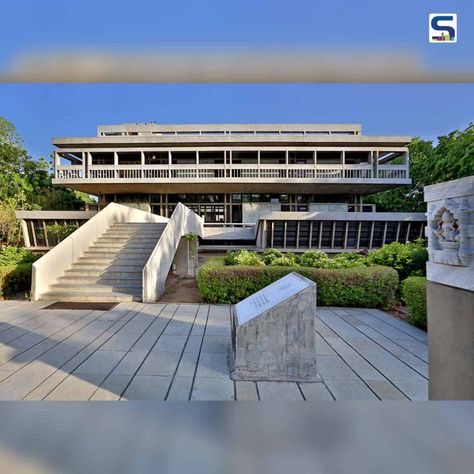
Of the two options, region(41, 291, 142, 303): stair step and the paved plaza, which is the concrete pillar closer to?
region(41, 291, 142, 303): stair step

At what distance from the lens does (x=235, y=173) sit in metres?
22.0

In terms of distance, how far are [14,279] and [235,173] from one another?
57.0 feet

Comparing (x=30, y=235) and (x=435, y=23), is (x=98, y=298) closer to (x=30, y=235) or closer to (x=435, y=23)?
(x=435, y=23)

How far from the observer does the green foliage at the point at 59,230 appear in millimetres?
12562

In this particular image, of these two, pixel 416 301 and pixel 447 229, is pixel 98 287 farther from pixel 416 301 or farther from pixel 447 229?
pixel 416 301

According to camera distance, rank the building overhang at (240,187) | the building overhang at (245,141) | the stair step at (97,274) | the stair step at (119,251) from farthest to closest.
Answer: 1. the building overhang at (245,141)
2. the building overhang at (240,187)
3. the stair step at (119,251)
4. the stair step at (97,274)

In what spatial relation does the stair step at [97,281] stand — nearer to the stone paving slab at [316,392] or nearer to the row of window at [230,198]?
the stone paving slab at [316,392]

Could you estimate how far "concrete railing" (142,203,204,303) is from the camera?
6469 millimetres

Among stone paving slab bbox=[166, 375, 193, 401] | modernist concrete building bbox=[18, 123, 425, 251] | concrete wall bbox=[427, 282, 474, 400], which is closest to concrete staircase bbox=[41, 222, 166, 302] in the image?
stone paving slab bbox=[166, 375, 193, 401]

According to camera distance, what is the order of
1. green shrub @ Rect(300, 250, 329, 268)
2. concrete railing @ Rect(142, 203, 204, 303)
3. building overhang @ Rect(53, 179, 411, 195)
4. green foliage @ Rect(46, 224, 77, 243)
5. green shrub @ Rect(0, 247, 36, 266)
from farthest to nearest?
1. building overhang @ Rect(53, 179, 411, 195)
2. green foliage @ Rect(46, 224, 77, 243)
3. green shrub @ Rect(0, 247, 36, 266)
4. green shrub @ Rect(300, 250, 329, 268)
5. concrete railing @ Rect(142, 203, 204, 303)

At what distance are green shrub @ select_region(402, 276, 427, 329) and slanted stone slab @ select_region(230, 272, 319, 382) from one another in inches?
125

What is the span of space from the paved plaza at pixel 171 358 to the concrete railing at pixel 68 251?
1128 mm

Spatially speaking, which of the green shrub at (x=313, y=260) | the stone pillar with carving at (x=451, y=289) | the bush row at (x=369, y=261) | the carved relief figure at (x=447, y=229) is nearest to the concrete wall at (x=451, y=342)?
the stone pillar with carving at (x=451, y=289)

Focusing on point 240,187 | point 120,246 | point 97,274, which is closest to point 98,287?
point 97,274
